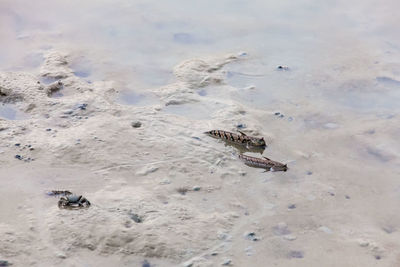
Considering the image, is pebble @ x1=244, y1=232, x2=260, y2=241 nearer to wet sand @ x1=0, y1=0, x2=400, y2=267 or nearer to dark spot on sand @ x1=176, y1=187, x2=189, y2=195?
wet sand @ x1=0, y1=0, x2=400, y2=267

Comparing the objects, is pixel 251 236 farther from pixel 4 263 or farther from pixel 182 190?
pixel 4 263

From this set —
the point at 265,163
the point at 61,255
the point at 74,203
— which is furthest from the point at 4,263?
the point at 265,163

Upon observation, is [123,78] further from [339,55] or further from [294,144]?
[339,55]

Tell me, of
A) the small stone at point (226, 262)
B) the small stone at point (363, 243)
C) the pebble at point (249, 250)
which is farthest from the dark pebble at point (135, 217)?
the small stone at point (363, 243)

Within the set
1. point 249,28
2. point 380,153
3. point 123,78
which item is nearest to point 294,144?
point 380,153

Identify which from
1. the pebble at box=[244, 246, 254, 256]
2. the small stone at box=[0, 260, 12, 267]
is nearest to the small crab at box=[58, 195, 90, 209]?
the small stone at box=[0, 260, 12, 267]

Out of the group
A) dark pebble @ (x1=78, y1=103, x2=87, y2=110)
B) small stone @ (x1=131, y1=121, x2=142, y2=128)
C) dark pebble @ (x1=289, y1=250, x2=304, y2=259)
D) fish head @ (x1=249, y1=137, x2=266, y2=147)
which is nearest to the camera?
dark pebble @ (x1=289, y1=250, x2=304, y2=259)
